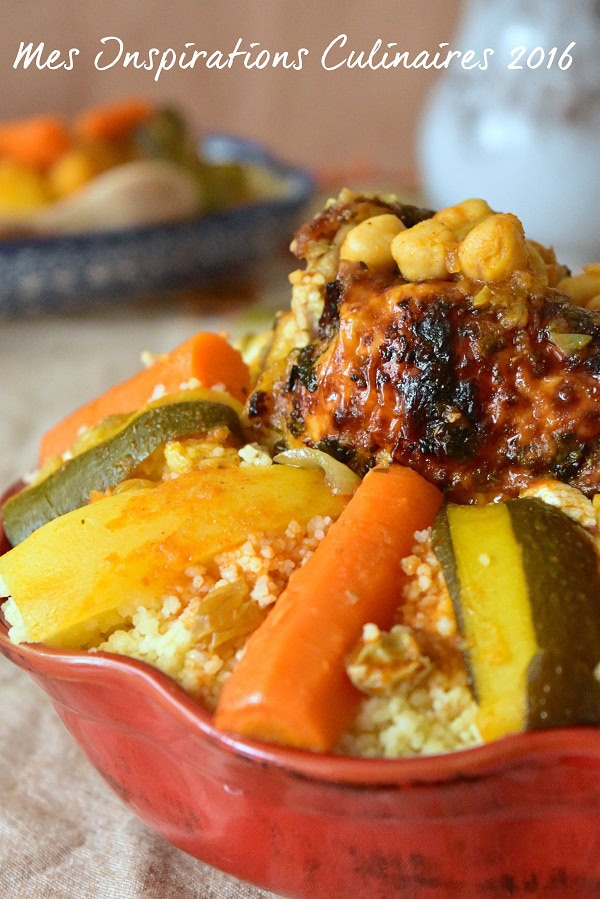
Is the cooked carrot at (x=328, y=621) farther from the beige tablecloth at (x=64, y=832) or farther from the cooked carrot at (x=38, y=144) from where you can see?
the cooked carrot at (x=38, y=144)

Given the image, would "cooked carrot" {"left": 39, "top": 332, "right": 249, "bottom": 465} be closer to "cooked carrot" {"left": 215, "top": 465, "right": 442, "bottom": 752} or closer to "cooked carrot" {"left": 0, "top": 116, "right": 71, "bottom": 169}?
"cooked carrot" {"left": 215, "top": 465, "right": 442, "bottom": 752}

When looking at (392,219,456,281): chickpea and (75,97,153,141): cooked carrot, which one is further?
(75,97,153,141): cooked carrot

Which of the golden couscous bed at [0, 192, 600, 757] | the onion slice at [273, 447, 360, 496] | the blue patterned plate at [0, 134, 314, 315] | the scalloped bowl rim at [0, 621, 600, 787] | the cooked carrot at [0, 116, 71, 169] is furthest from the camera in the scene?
the cooked carrot at [0, 116, 71, 169]

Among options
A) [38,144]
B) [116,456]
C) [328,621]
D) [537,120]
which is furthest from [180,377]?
[38,144]

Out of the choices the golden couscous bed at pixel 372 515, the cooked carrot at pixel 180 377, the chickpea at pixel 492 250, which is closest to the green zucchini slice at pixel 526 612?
the golden couscous bed at pixel 372 515

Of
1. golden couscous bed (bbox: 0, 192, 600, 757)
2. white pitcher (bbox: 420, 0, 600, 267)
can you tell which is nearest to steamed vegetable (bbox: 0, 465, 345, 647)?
golden couscous bed (bbox: 0, 192, 600, 757)

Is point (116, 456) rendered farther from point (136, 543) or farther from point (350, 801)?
point (350, 801)
